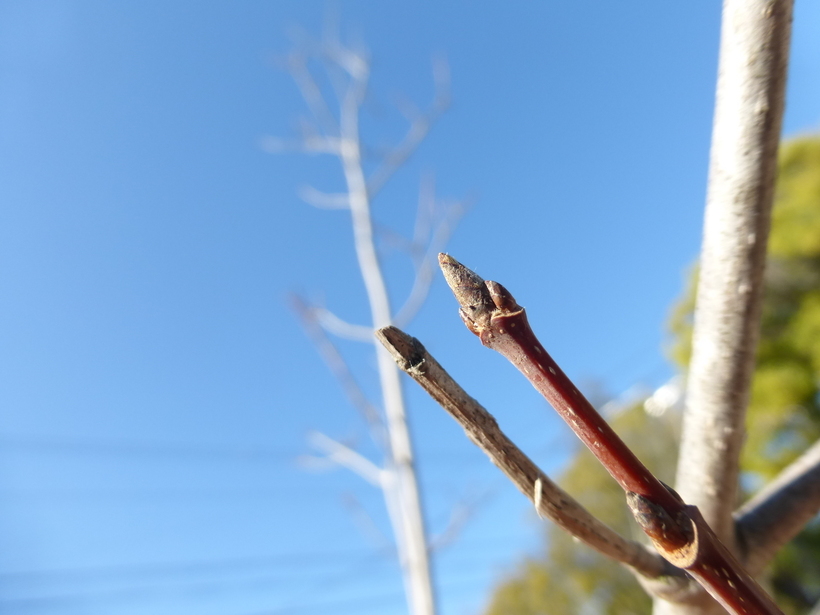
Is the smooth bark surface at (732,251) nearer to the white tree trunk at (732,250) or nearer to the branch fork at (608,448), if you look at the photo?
the white tree trunk at (732,250)

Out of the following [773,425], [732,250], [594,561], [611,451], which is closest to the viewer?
[611,451]

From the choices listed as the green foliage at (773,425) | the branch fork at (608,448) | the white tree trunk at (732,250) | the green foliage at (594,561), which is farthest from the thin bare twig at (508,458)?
the green foliage at (594,561)

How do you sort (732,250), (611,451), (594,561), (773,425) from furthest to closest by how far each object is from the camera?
(594,561) < (773,425) < (732,250) < (611,451)

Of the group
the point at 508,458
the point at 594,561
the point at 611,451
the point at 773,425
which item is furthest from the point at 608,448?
the point at 594,561

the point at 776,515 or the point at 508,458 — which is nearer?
the point at 508,458

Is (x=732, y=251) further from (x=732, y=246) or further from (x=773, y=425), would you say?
(x=773, y=425)

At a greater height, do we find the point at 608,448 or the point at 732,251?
the point at 732,251

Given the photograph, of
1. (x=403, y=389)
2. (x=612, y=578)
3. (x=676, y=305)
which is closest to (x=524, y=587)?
(x=612, y=578)
